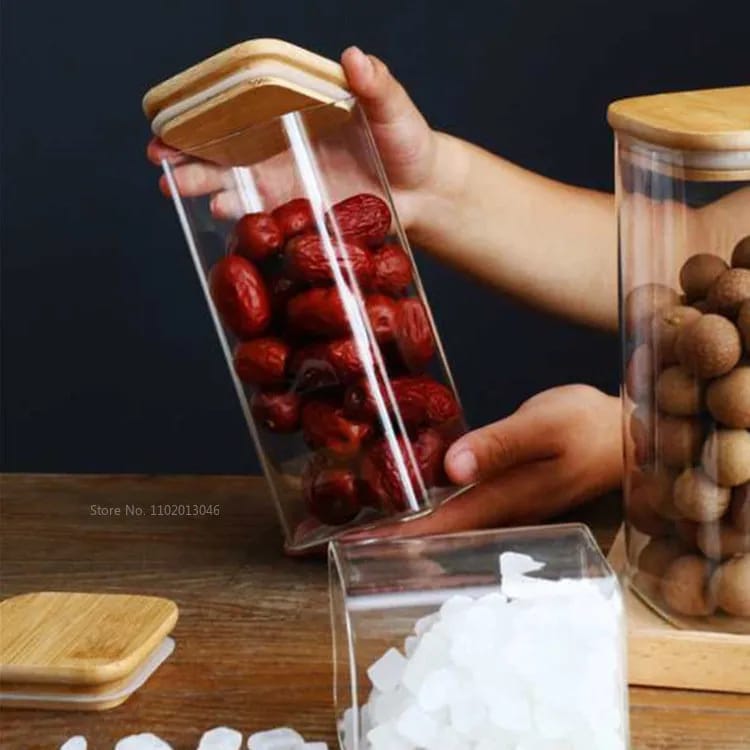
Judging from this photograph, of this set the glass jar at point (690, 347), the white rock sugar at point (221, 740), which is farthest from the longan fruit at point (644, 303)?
the white rock sugar at point (221, 740)

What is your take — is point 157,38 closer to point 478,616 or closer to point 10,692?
point 10,692

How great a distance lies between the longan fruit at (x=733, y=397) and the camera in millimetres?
777

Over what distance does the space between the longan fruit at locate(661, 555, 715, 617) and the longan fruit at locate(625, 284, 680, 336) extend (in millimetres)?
129

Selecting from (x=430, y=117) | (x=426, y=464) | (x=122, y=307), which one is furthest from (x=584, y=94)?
(x=426, y=464)

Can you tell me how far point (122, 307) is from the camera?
1.82 m

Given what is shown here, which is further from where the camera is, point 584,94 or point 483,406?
point 483,406

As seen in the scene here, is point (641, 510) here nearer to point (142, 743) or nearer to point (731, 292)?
point (731, 292)

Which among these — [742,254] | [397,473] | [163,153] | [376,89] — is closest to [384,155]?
[376,89]

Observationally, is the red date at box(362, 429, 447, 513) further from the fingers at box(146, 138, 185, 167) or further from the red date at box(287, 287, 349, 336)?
the fingers at box(146, 138, 185, 167)

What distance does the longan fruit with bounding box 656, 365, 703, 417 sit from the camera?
31.5 inches

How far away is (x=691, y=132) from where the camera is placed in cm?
76

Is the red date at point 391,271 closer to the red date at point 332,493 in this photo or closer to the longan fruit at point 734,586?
the red date at point 332,493

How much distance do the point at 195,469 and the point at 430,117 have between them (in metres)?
0.52

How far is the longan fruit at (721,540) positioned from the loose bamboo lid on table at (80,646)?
305 mm
